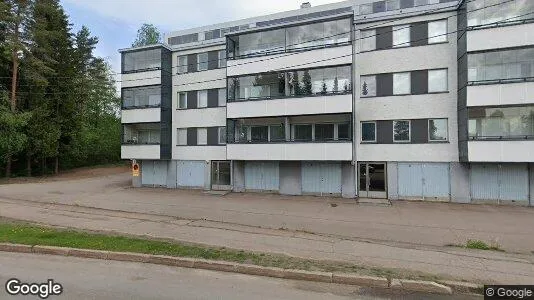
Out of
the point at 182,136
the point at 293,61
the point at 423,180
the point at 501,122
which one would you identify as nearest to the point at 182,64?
the point at 182,136

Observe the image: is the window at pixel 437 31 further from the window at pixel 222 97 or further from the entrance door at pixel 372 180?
the window at pixel 222 97

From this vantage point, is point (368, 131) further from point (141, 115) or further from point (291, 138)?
point (141, 115)

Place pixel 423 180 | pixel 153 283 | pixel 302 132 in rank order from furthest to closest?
pixel 302 132 → pixel 423 180 → pixel 153 283

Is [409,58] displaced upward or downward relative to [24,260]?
upward

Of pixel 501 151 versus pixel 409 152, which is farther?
pixel 409 152

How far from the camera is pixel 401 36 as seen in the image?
20.1 meters

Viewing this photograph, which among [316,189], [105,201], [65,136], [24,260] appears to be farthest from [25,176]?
[24,260]

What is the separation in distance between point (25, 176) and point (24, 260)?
102 feet

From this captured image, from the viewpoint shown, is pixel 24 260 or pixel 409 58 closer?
pixel 24 260

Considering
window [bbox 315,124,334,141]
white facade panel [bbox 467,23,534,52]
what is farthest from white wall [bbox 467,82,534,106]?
window [bbox 315,124,334,141]

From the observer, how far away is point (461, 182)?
1894cm

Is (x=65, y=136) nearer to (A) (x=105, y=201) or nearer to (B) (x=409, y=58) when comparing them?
(A) (x=105, y=201)

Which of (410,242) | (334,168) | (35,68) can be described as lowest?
(410,242)

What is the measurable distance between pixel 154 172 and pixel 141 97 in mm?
5774
